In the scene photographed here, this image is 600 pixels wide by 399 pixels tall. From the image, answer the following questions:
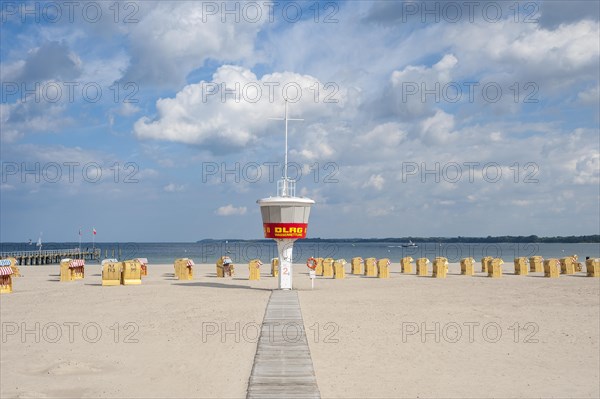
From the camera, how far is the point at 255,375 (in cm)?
995

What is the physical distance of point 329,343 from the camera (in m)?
12.7

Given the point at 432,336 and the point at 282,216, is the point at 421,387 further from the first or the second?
the point at 282,216

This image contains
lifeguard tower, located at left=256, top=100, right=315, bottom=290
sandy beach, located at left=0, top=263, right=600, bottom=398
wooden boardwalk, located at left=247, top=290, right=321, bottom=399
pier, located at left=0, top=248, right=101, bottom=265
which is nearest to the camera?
wooden boardwalk, located at left=247, top=290, right=321, bottom=399

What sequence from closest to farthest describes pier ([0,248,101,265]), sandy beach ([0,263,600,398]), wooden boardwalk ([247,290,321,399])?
wooden boardwalk ([247,290,321,399]), sandy beach ([0,263,600,398]), pier ([0,248,101,265])

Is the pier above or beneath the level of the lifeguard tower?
beneath

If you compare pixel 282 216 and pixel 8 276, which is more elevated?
pixel 282 216

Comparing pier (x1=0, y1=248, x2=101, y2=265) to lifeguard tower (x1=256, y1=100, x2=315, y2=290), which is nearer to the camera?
lifeguard tower (x1=256, y1=100, x2=315, y2=290)

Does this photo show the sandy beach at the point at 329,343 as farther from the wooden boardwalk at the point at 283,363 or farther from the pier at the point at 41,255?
the pier at the point at 41,255

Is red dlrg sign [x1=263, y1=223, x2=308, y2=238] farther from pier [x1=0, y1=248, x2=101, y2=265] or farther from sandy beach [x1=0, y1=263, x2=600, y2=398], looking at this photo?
pier [x1=0, y1=248, x2=101, y2=265]

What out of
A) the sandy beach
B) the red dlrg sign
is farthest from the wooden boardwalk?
the red dlrg sign

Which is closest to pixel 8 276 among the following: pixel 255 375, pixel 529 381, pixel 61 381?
pixel 61 381

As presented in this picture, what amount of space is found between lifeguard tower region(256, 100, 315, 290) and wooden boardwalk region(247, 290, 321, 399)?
8.16m

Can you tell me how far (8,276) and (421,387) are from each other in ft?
73.6

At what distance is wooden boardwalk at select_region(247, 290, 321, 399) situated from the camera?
9.02 m
